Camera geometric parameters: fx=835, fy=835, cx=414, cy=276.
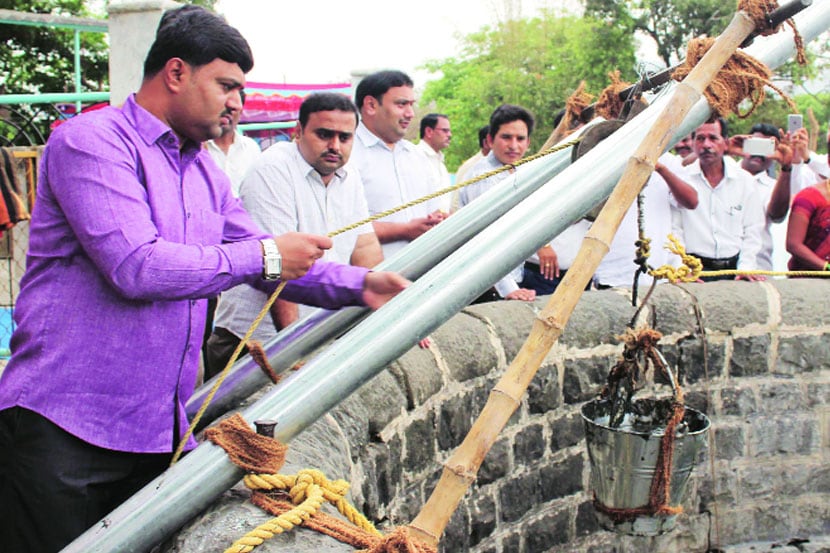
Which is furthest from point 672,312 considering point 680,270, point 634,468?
point 634,468

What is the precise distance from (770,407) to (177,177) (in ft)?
11.6

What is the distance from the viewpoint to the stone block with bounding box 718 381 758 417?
4352mm

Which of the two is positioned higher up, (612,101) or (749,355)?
(612,101)

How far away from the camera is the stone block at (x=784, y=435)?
4.43 m

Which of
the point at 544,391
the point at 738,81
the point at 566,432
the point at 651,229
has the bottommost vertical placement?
the point at 566,432

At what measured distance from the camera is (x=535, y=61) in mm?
32375

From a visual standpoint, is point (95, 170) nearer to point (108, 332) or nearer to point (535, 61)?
point (108, 332)

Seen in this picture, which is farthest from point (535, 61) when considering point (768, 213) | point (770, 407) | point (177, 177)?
point (177, 177)

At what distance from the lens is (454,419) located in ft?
10.3

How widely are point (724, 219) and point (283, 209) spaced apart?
334 cm

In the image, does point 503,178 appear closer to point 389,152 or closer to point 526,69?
point 389,152

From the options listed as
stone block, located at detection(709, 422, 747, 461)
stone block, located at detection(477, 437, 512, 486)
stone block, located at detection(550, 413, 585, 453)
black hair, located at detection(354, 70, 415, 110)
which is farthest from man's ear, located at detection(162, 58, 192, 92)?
stone block, located at detection(709, 422, 747, 461)

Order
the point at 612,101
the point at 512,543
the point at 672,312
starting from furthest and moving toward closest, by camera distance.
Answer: the point at 672,312 < the point at 512,543 < the point at 612,101

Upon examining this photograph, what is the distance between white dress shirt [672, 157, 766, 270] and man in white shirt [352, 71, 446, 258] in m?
1.85
